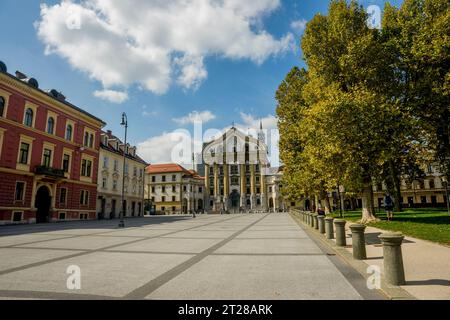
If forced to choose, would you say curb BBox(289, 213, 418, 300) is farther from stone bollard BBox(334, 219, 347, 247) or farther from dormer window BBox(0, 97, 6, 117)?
dormer window BBox(0, 97, 6, 117)

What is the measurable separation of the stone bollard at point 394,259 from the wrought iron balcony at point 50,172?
30191mm

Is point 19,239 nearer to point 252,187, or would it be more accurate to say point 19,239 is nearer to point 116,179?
point 116,179

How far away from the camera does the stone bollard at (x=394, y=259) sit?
509cm

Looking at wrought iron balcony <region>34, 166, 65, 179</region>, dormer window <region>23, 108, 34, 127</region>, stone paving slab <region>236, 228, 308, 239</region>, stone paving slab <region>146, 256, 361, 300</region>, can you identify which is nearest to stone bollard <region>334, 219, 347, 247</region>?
stone paving slab <region>146, 256, 361, 300</region>

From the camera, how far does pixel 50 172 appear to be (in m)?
27.8

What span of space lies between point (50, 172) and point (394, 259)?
1207 inches

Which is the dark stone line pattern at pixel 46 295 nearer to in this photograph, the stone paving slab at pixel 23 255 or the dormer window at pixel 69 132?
the stone paving slab at pixel 23 255

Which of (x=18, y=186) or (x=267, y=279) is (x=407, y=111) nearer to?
(x=267, y=279)

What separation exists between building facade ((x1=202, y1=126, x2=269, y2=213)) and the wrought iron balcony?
50.7 meters

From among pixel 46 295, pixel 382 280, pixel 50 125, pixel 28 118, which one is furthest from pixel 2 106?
pixel 382 280

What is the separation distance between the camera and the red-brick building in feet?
79.9

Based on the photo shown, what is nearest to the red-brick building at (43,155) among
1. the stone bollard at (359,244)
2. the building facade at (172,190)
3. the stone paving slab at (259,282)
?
the stone paving slab at (259,282)
